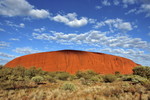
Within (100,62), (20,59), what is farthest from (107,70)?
(20,59)

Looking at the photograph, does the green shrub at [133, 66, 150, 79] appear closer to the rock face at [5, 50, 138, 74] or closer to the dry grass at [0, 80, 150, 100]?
the dry grass at [0, 80, 150, 100]

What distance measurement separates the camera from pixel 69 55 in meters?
51.2

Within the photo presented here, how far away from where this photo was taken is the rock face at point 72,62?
46.4m

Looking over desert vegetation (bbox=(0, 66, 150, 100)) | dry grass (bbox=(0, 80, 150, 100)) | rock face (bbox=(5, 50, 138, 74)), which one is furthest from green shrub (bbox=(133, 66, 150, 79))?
rock face (bbox=(5, 50, 138, 74))

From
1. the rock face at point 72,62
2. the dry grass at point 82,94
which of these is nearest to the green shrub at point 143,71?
the dry grass at point 82,94

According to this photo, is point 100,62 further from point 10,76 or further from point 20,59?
point 10,76

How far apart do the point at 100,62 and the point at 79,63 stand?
32.2 ft

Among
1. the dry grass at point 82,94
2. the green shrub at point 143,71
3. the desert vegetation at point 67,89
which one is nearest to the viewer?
the dry grass at point 82,94

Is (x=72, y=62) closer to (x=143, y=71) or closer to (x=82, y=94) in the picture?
(x=143, y=71)

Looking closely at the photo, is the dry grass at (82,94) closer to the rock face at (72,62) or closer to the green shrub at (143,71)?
the green shrub at (143,71)

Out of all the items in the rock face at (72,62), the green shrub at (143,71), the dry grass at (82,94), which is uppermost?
the rock face at (72,62)

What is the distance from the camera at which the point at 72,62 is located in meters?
48.0

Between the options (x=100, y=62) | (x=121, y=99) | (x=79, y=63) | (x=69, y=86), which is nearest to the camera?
(x=121, y=99)

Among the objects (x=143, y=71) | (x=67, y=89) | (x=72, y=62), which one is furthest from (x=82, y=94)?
(x=72, y=62)
